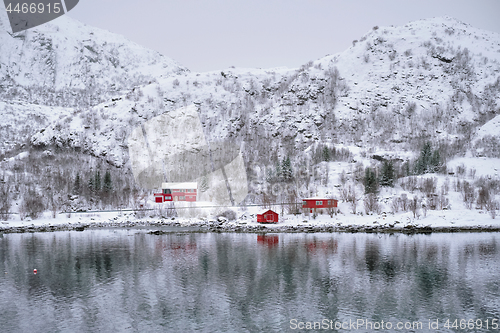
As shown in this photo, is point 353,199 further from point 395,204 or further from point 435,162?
point 435,162

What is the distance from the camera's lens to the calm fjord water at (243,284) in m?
27.3

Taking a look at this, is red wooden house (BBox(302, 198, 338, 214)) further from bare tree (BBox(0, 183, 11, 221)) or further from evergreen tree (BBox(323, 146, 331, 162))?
bare tree (BBox(0, 183, 11, 221))

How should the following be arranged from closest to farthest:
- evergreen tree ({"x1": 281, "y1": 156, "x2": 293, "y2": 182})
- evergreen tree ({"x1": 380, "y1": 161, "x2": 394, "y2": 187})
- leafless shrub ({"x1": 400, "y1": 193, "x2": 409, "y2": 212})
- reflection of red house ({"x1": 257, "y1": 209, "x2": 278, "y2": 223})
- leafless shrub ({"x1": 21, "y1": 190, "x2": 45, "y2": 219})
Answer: reflection of red house ({"x1": 257, "y1": 209, "x2": 278, "y2": 223}) → leafless shrub ({"x1": 400, "y1": 193, "x2": 409, "y2": 212}) → leafless shrub ({"x1": 21, "y1": 190, "x2": 45, "y2": 219}) → evergreen tree ({"x1": 380, "y1": 161, "x2": 394, "y2": 187}) → evergreen tree ({"x1": 281, "y1": 156, "x2": 293, "y2": 182})

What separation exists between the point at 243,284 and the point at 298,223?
39374mm

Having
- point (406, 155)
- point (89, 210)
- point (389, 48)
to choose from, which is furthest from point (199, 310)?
point (389, 48)

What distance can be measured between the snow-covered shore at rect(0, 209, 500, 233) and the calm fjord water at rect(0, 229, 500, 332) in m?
12.1

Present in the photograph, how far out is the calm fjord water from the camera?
89.7ft

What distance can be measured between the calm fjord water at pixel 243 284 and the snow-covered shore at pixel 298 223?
39.6 ft

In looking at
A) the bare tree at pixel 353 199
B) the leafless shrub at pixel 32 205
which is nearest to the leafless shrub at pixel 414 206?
the bare tree at pixel 353 199

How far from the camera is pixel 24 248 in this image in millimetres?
54031

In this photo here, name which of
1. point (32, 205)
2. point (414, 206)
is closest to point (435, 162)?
point (414, 206)

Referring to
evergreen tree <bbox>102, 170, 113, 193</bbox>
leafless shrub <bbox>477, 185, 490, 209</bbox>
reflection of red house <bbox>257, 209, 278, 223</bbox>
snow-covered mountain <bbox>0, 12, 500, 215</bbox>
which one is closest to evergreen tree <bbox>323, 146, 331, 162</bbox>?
snow-covered mountain <bbox>0, 12, 500, 215</bbox>

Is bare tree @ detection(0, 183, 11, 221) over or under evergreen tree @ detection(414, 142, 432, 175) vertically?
under

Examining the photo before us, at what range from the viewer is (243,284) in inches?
1388
